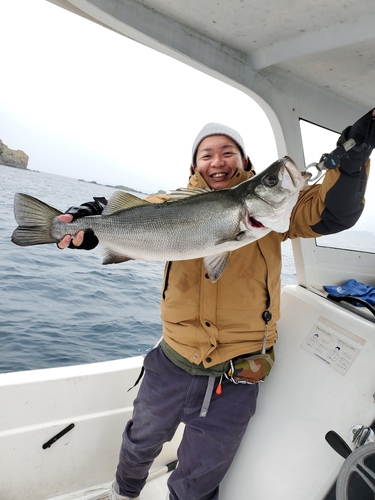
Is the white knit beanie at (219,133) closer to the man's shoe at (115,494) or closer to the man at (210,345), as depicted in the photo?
the man at (210,345)

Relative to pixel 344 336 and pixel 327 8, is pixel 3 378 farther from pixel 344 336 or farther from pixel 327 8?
pixel 327 8

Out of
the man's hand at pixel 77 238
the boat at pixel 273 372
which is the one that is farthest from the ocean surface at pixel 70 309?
the boat at pixel 273 372

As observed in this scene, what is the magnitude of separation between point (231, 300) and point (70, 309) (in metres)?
5.20

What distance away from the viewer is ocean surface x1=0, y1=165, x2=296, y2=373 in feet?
17.9

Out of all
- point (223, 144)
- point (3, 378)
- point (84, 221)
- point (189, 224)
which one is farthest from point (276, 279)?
point (3, 378)

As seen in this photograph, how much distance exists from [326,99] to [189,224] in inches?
96.9

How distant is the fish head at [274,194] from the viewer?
86.6 inches

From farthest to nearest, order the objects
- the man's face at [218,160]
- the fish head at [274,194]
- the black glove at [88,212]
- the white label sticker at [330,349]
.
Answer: the man's face at [218,160]
the white label sticker at [330,349]
the black glove at [88,212]
the fish head at [274,194]

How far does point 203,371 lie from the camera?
252 centimetres

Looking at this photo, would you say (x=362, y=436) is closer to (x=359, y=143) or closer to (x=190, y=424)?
(x=190, y=424)

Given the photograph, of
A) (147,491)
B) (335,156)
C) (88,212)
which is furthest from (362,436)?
(88,212)

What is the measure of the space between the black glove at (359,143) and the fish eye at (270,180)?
1.35 ft

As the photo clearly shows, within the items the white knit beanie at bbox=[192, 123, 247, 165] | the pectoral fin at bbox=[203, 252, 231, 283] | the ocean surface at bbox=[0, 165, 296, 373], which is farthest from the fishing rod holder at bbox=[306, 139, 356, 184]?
the ocean surface at bbox=[0, 165, 296, 373]

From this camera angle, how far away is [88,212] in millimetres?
2699
